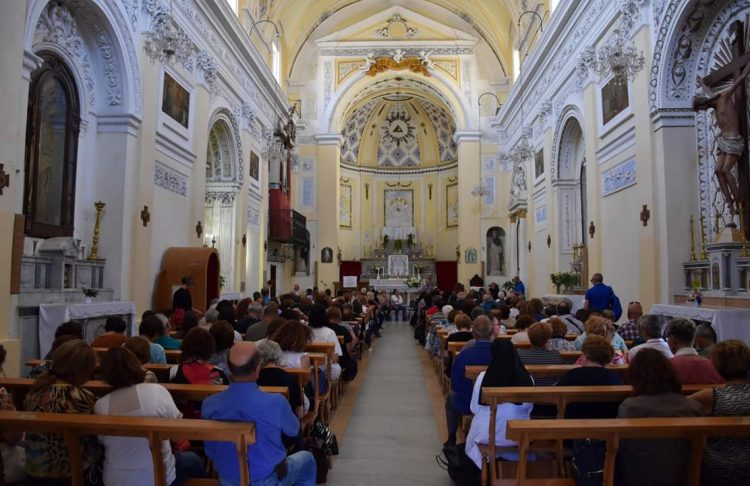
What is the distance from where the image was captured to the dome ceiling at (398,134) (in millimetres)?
26344

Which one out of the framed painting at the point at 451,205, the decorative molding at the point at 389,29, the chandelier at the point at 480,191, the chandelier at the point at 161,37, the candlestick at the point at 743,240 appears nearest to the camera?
the candlestick at the point at 743,240

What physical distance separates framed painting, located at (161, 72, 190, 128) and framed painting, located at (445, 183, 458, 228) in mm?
16326

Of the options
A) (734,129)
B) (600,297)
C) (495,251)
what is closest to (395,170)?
(495,251)

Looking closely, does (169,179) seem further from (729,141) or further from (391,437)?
(729,141)

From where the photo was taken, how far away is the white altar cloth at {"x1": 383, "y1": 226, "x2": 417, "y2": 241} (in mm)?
27188

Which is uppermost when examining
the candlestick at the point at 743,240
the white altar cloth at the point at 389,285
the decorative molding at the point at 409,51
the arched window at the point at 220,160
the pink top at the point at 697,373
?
the decorative molding at the point at 409,51

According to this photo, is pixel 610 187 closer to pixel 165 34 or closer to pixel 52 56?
pixel 165 34

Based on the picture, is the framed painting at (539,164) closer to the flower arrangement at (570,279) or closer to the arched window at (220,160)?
the flower arrangement at (570,279)

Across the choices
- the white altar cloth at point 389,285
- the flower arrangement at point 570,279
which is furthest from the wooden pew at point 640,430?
the white altar cloth at point 389,285

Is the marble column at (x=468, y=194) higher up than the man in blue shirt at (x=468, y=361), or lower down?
higher up

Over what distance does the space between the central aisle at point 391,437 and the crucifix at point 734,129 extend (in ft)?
15.7

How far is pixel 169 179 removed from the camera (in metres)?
10.7

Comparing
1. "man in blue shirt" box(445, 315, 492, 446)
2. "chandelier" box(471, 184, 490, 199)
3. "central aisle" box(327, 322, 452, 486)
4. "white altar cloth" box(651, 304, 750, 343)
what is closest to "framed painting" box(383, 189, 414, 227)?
"chandelier" box(471, 184, 490, 199)

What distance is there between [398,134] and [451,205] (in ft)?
14.8
